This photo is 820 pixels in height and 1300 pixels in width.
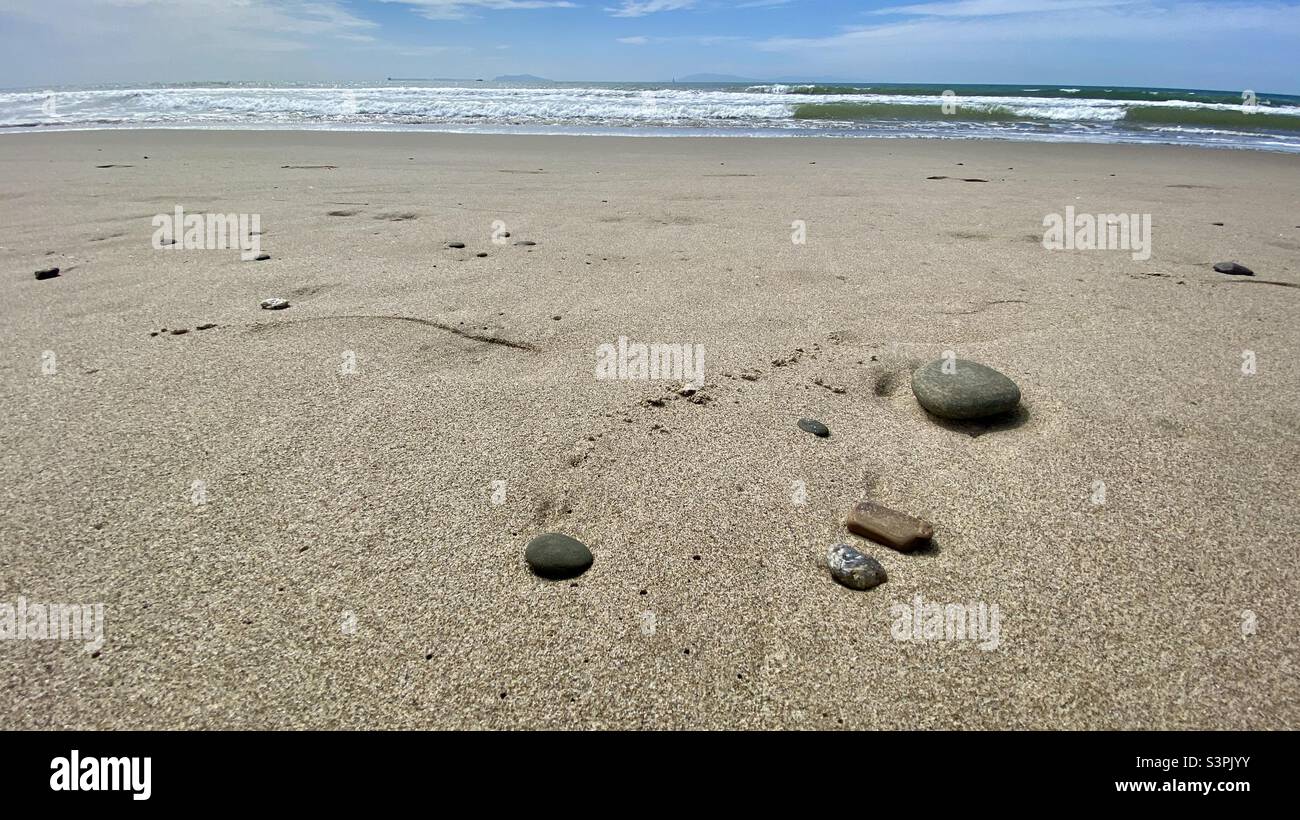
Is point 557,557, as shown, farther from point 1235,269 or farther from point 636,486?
point 1235,269

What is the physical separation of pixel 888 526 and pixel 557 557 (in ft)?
2.61

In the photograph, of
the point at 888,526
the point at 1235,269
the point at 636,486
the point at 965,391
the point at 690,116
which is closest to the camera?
the point at 888,526

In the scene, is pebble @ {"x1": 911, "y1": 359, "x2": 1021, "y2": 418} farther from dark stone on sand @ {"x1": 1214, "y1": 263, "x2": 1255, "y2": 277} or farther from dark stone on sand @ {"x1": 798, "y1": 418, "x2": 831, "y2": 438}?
dark stone on sand @ {"x1": 1214, "y1": 263, "x2": 1255, "y2": 277}

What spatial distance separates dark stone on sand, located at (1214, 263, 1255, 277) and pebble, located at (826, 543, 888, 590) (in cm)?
332

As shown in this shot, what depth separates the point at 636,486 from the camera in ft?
5.98

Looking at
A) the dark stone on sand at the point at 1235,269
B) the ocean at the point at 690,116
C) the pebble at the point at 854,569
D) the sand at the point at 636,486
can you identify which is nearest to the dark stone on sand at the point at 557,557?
the sand at the point at 636,486

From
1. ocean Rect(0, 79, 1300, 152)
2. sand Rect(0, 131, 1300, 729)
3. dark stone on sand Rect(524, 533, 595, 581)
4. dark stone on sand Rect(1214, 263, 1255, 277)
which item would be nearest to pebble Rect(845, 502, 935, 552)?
sand Rect(0, 131, 1300, 729)

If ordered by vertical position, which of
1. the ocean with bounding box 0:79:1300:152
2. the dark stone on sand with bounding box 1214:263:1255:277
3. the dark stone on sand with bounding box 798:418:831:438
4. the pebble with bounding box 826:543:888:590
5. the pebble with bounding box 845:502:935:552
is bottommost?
the pebble with bounding box 826:543:888:590

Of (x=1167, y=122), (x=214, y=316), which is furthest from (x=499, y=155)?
(x=1167, y=122)

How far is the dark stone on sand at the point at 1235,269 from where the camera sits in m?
3.45

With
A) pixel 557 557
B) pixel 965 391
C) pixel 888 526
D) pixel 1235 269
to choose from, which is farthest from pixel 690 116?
pixel 557 557

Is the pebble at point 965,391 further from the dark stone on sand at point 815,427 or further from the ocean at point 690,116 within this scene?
the ocean at point 690,116

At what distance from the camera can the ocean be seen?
12484 mm

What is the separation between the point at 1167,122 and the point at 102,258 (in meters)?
17.8
